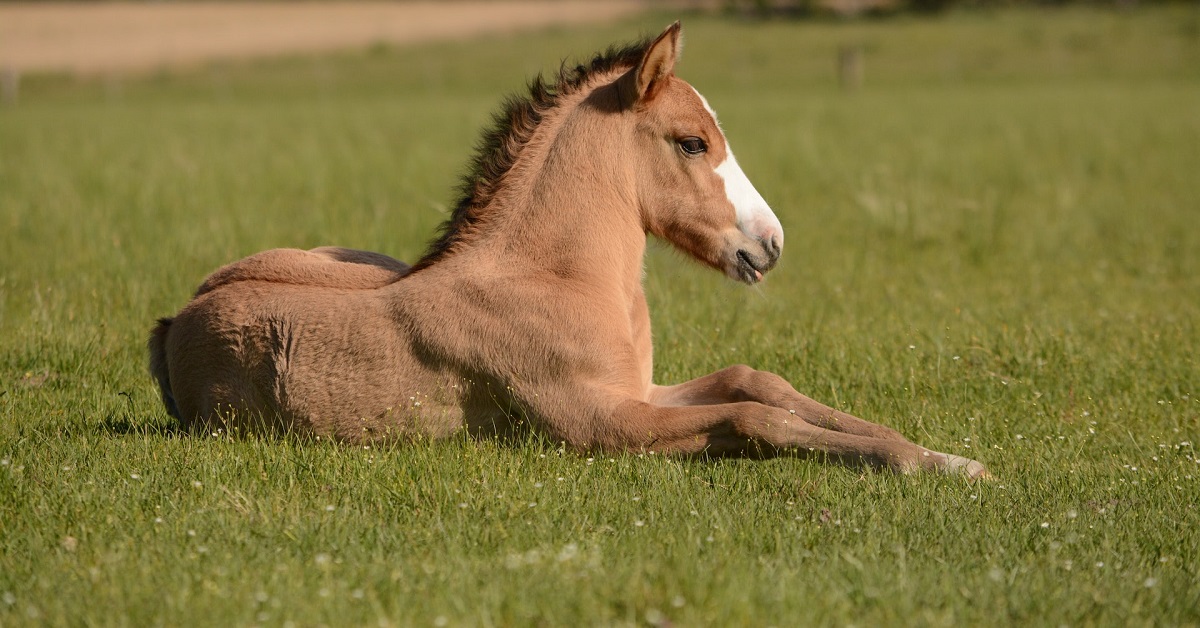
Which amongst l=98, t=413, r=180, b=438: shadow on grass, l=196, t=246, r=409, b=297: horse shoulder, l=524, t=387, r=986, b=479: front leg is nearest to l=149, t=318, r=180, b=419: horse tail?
l=98, t=413, r=180, b=438: shadow on grass

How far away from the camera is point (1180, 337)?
7.81m

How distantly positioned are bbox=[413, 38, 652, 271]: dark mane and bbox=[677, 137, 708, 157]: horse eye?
48 cm

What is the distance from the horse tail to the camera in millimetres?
6090

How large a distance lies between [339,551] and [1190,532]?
323 centimetres

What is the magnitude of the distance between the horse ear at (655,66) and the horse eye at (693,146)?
0.85 ft

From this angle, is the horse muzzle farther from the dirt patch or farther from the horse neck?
the dirt patch

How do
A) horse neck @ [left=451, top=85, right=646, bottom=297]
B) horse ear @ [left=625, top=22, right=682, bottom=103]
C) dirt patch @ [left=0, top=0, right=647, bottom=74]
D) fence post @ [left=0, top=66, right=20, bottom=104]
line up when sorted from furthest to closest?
1. dirt patch @ [left=0, top=0, right=647, bottom=74]
2. fence post @ [left=0, top=66, right=20, bottom=104]
3. horse neck @ [left=451, top=85, right=646, bottom=297]
4. horse ear @ [left=625, top=22, right=682, bottom=103]

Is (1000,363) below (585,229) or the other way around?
below

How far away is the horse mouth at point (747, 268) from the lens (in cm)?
571

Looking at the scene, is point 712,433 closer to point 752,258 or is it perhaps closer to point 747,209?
point 752,258

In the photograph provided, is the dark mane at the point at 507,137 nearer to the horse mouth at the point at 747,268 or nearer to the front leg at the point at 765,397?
the horse mouth at the point at 747,268

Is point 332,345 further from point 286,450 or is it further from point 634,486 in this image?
point 634,486

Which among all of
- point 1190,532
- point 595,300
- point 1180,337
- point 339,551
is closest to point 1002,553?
point 1190,532

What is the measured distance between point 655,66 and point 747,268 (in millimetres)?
1036
